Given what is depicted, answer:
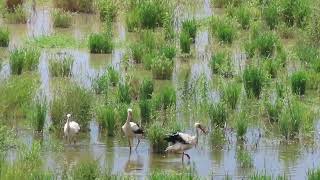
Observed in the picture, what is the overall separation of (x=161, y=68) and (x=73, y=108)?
3.27 m

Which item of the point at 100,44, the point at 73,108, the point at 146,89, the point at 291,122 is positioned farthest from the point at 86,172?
the point at 100,44

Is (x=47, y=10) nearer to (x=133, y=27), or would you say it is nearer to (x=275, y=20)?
(x=133, y=27)

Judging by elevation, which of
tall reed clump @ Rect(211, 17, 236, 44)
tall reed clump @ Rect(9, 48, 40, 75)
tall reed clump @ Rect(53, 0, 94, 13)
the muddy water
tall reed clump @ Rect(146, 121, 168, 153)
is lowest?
the muddy water

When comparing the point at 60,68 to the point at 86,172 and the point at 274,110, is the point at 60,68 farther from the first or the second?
the point at 86,172

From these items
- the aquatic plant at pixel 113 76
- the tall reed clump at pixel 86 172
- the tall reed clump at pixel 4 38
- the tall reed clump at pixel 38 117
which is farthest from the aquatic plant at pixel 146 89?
the tall reed clump at pixel 4 38

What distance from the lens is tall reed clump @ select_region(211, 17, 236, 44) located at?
1975 centimetres

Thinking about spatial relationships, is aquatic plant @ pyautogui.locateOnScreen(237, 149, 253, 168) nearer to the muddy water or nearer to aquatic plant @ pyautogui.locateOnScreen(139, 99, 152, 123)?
the muddy water

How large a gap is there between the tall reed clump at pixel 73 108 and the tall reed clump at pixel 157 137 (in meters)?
1.31

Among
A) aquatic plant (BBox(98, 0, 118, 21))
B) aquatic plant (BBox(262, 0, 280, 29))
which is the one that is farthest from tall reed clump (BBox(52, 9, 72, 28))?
aquatic plant (BBox(262, 0, 280, 29))

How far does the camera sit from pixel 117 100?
15.2m

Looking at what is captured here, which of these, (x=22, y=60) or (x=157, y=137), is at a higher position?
(x=22, y=60)

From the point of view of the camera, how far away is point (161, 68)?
17125 millimetres

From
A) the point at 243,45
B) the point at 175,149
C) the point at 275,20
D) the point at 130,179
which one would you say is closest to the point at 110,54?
the point at 243,45

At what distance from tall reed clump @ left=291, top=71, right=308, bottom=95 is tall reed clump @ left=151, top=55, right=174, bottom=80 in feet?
7.76
